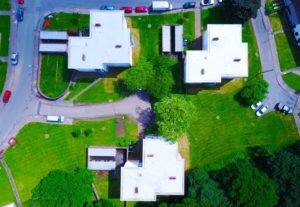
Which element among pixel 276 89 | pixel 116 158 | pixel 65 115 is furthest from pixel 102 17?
pixel 276 89

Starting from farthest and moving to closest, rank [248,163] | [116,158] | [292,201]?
[116,158]
[248,163]
[292,201]

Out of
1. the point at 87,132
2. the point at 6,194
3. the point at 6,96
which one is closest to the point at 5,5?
the point at 6,96

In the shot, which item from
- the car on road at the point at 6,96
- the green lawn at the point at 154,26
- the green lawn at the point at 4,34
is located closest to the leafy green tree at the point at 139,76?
the green lawn at the point at 154,26

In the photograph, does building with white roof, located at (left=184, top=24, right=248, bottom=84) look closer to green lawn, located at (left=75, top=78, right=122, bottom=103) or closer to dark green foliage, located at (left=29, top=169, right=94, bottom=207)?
green lawn, located at (left=75, top=78, right=122, bottom=103)

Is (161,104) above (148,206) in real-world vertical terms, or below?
above

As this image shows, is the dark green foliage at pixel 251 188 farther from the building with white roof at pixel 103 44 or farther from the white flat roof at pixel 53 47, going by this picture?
the white flat roof at pixel 53 47

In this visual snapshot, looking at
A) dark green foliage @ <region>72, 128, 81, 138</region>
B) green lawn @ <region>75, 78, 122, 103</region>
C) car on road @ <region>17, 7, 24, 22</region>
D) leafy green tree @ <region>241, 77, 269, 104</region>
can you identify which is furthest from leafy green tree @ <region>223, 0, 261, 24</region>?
car on road @ <region>17, 7, 24, 22</region>

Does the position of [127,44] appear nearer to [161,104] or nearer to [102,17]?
[102,17]
